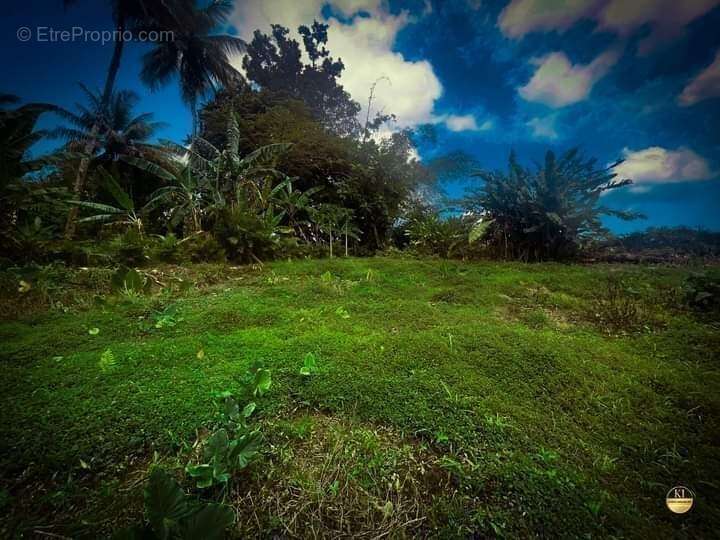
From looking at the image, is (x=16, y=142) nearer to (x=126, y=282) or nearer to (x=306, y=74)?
(x=126, y=282)

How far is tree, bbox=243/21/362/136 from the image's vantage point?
19734mm

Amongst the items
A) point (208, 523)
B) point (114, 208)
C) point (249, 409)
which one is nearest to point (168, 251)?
point (114, 208)

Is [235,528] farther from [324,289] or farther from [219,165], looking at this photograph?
[219,165]

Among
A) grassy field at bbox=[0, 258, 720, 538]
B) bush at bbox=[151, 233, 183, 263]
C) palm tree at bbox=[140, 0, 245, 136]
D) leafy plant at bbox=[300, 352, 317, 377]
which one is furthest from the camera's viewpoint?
palm tree at bbox=[140, 0, 245, 136]

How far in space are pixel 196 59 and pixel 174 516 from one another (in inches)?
884

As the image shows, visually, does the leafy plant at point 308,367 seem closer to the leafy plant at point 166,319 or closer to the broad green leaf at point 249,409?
the broad green leaf at point 249,409

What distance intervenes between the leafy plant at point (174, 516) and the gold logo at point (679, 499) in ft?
5.12

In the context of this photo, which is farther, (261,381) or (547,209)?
(547,209)

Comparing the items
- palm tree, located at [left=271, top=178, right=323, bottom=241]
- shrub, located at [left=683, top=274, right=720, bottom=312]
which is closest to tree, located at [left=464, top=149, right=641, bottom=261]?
shrub, located at [left=683, top=274, right=720, bottom=312]

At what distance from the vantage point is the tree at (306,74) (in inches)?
777

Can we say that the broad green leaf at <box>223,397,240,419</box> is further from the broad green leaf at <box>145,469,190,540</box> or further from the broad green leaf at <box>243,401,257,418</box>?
the broad green leaf at <box>145,469,190,540</box>

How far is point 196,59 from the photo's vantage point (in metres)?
17.5

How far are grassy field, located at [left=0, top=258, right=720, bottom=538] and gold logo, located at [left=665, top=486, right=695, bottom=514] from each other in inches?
0.8

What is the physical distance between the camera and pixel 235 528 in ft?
3.55
